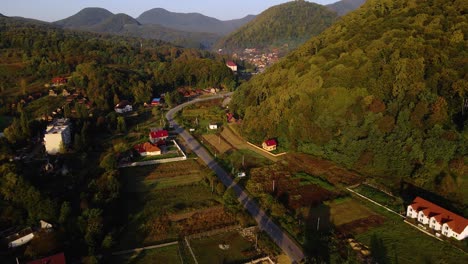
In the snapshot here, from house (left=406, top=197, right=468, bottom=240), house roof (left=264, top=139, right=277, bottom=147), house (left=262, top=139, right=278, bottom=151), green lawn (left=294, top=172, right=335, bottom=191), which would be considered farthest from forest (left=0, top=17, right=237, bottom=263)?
house (left=406, top=197, right=468, bottom=240)

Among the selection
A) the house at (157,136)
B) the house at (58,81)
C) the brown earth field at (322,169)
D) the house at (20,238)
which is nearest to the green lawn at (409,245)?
the brown earth field at (322,169)

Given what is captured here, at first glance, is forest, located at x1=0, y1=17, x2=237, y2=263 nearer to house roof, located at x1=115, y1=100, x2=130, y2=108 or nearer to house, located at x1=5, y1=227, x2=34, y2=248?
house, located at x1=5, y1=227, x2=34, y2=248

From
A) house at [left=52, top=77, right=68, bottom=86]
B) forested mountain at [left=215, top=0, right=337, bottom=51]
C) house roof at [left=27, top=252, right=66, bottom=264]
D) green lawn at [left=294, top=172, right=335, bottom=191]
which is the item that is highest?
forested mountain at [left=215, top=0, right=337, bottom=51]

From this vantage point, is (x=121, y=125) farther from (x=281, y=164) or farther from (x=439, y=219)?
(x=439, y=219)

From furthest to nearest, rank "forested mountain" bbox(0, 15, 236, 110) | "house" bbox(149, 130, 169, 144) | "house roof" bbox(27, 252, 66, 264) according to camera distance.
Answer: "forested mountain" bbox(0, 15, 236, 110), "house" bbox(149, 130, 169, 144), "house roof" bbox(27, 252, 66, 264)

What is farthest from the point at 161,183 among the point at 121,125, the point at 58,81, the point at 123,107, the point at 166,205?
the point at 58,81

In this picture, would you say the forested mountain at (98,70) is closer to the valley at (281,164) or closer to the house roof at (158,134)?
the valley at (281,164)
